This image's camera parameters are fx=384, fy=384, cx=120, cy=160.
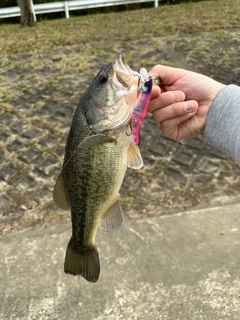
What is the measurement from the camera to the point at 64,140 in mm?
4535

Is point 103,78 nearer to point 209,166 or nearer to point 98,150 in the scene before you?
point 98,150

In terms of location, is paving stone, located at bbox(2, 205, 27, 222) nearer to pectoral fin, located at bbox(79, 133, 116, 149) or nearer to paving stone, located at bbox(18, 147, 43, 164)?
paving stone, located at bbox(18, 147, 43, 164)

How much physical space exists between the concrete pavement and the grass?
16.0 ft

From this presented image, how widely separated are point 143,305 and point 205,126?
1.34 meters

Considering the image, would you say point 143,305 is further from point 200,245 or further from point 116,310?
point 200,245

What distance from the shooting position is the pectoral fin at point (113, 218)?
168cm

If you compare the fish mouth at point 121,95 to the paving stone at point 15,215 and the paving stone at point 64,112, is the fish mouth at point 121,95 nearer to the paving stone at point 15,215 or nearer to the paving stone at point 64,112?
the paving stone at point 15,215

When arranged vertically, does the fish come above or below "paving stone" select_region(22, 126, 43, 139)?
above

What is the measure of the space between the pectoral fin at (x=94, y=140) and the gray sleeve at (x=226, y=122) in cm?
69

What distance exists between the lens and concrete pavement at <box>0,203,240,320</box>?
2623 mm

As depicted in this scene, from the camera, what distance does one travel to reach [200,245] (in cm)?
304

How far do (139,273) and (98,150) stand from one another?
5.21 feet

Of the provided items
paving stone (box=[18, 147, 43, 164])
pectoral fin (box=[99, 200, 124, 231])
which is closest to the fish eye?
pectoral fin (box=[99, 200, 124, 231])

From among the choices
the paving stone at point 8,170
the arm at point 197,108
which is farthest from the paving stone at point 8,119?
the arm at point 197,108
